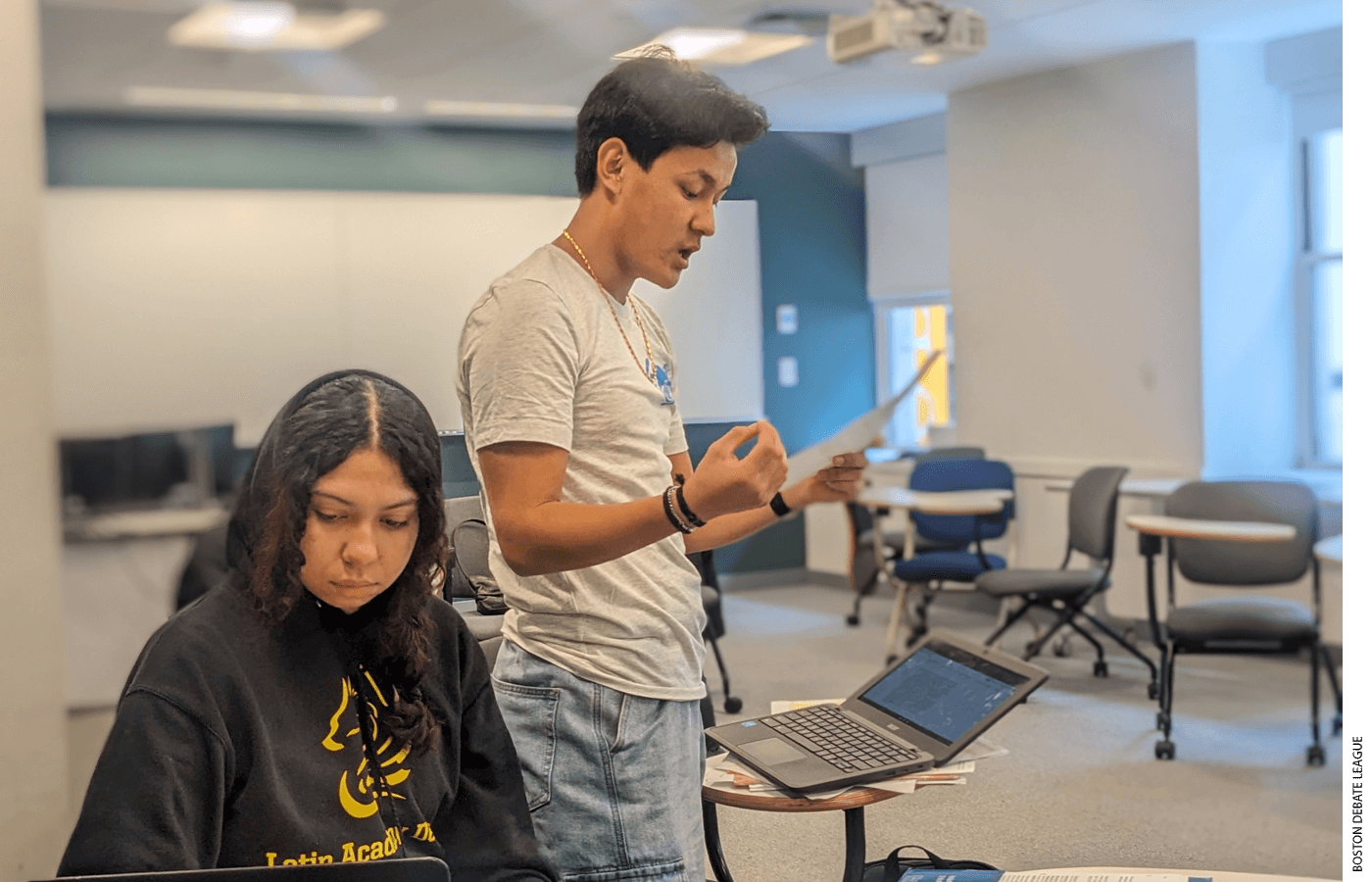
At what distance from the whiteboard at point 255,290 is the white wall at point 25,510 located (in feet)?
0.08

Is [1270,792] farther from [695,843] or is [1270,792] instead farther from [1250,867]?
[695,843]

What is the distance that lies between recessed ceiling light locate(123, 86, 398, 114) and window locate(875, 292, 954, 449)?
405 millimetres

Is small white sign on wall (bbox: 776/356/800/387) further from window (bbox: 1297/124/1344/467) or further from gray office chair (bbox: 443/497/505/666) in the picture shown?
window (bbox: 1297/124/1344/467)

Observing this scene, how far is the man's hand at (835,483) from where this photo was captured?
3.09ft

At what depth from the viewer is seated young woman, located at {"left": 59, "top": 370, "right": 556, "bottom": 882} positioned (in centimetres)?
81

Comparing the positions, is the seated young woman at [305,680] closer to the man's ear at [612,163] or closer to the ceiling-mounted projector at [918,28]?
the man's ear at [612,163]

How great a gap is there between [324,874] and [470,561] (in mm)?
407

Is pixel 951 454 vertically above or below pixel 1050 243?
below

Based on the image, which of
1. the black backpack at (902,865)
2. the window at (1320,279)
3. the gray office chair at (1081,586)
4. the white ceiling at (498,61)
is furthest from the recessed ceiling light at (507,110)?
the window at (1320,279)

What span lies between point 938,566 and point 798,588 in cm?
120

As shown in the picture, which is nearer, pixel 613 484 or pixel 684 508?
pixel 684 508

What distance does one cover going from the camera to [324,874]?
0.67 m

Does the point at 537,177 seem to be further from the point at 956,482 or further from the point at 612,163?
the point at 956,482

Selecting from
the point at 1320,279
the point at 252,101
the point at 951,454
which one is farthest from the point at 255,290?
the point at 1320,279
